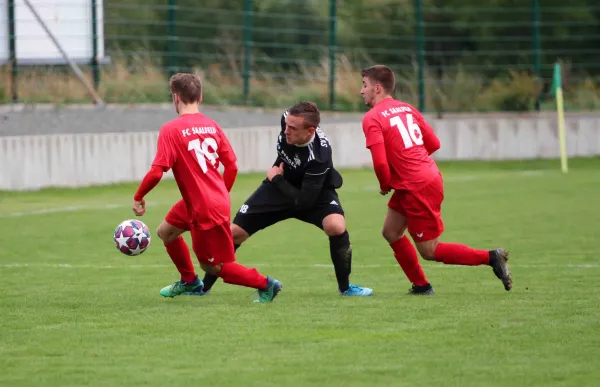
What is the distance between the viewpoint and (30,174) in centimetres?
1823

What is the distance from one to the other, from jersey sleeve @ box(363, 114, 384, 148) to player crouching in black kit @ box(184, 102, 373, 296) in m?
0.35

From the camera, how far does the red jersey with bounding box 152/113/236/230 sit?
8.27m

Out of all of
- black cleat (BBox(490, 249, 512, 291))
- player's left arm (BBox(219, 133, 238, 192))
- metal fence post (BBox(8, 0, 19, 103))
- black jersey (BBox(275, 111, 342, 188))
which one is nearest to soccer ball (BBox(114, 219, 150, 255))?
player's left arm (BBox(219, 133, 238, 192))

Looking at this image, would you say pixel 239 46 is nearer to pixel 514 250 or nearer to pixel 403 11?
pixel 403 11

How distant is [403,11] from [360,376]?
22055 mm

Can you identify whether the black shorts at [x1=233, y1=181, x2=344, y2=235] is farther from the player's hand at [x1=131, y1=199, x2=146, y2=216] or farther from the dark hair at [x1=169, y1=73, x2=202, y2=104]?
the player's hand at [x1=131, y1=199, x2=146, y2=216]

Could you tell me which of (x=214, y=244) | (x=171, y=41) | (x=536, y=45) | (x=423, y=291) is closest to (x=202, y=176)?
(x=214, y=244)

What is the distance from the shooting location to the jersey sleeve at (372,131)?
8586 millimetres

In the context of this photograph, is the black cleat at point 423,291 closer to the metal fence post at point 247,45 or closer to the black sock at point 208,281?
the black sock at point 208,281

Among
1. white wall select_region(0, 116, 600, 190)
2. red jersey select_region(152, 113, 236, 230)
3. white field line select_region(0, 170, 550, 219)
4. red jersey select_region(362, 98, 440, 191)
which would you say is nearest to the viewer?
red jersey select_region(152, 113, 236, 230)

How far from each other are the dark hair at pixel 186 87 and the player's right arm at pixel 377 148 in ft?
4.03

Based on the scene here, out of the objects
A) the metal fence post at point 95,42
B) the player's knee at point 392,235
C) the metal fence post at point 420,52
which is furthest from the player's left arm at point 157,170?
the metal fence post at point 420,52

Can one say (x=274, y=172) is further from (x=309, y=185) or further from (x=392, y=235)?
A: (x=392, y=235)

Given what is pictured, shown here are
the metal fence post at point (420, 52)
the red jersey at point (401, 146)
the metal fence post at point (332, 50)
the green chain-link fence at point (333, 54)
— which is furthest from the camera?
the metal fence post at point (420, 52)
